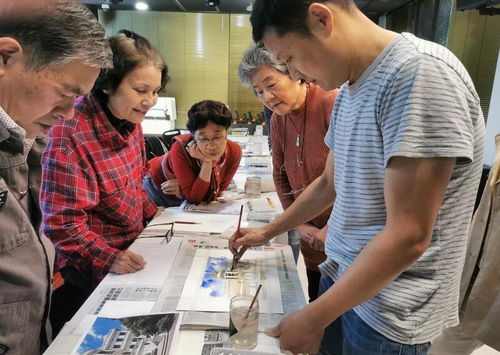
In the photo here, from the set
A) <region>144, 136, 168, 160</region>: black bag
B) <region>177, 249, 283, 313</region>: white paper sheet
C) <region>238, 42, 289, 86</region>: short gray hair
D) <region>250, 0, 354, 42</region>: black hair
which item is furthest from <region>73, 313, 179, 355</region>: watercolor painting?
<region>144, 136, 168, 160</region>: black bag

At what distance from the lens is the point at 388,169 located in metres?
0.70

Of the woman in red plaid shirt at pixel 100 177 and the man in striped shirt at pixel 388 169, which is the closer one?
the man in striped shirt at pixel 388 169

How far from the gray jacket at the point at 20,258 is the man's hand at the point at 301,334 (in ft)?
1.86

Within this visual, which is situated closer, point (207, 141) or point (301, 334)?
point (301, 334)

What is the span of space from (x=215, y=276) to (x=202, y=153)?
969 millimetres

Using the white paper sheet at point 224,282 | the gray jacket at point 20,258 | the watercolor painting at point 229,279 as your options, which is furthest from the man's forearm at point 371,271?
the gray jacket at point 20,258

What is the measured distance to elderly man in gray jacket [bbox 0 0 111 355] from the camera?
70 centimetres

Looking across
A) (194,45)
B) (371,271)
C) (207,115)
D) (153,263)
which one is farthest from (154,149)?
(194,45)

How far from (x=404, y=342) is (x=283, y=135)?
3.77 ft

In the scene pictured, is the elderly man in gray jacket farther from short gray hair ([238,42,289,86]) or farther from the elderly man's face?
short gray hair ([238,42,289,86])

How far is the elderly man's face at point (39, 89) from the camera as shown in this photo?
28.3 inches

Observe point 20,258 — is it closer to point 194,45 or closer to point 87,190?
point 87,190

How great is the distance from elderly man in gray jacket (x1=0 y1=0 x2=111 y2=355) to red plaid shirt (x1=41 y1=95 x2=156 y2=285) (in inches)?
9.5

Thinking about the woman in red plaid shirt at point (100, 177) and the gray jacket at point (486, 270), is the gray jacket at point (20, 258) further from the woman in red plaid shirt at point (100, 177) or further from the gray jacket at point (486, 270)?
the gray jacket at point (486, 270)
